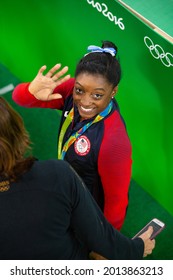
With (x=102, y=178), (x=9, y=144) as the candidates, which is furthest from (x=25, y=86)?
(x=9, y=144)

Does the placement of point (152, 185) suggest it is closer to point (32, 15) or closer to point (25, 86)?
point (25, 86)

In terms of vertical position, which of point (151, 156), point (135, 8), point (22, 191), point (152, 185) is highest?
point (135, 8)

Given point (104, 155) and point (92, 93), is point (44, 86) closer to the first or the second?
point (92, 93)

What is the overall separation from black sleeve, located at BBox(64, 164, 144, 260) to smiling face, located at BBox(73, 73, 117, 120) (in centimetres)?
59

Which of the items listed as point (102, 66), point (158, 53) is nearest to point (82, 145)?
point (102, 66)

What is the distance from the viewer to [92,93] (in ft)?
5.98

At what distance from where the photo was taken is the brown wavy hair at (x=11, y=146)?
121 centimetres

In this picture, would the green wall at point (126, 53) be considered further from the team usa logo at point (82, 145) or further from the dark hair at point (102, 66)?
the team usa logo at point (82, 145)

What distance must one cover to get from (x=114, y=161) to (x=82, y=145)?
187 millimetres

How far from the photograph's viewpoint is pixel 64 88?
2.12m

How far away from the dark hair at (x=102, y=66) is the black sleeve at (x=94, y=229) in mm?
645

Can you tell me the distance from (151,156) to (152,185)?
30 centimetres

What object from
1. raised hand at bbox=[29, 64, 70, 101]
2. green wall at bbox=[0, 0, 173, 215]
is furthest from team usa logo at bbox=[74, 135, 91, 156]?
green wall at bbox=[0, 0, 173, 215]

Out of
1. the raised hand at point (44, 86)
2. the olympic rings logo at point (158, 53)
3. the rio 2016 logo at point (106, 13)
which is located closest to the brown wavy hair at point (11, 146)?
the raised hand at point (44, 86)
